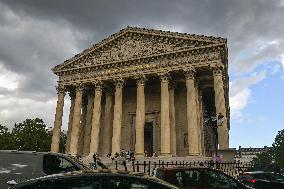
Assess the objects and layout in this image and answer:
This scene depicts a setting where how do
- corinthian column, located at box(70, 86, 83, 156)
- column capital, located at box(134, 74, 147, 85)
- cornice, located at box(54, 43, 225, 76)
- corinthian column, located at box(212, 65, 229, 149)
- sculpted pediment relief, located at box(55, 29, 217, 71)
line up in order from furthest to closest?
corinthian column, located at box(70, 86, 83, 156) → column capital, located at box(134, 74, 147, 85) → sculpted pediment relief, located at box(55, 29, 217, 71) → cornice, located at box(54, 43, 225, 76) → corinthian column, located at box(212, 65, 229, 149)

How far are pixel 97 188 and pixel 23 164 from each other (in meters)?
6.33

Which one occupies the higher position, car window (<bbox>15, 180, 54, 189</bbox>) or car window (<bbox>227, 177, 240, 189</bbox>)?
car window (<bbox>15, 180, 54, 189</bbox>)

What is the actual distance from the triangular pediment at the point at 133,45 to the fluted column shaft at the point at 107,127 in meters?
5.40

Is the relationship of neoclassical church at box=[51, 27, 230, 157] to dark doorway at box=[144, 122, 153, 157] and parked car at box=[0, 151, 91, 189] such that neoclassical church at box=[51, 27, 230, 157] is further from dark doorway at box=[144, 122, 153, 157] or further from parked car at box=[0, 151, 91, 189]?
parked car at box=[0, 151, 91, 189]

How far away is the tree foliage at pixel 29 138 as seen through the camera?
6425 cm

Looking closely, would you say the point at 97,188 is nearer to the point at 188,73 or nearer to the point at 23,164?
the point at 23,164

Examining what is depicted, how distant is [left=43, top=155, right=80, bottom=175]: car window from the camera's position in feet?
32.9

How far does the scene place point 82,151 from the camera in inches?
1635

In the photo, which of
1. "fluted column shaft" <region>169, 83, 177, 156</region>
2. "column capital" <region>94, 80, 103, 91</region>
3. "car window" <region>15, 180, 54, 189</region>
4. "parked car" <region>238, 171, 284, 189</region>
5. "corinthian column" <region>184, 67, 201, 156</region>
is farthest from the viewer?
"column capital" <region>94, 80, 103, 91</region>

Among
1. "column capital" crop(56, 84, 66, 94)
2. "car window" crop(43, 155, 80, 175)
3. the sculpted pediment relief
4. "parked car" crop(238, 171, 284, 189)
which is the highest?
the sculpted pediment relief

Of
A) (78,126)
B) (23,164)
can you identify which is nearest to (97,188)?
(23,164)

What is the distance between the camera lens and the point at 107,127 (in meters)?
40.0

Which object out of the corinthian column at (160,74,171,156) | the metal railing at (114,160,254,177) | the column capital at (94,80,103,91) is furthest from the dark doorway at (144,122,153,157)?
the metal railing at (114,160,254,177)

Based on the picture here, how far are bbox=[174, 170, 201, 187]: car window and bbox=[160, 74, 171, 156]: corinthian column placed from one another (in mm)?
23947
